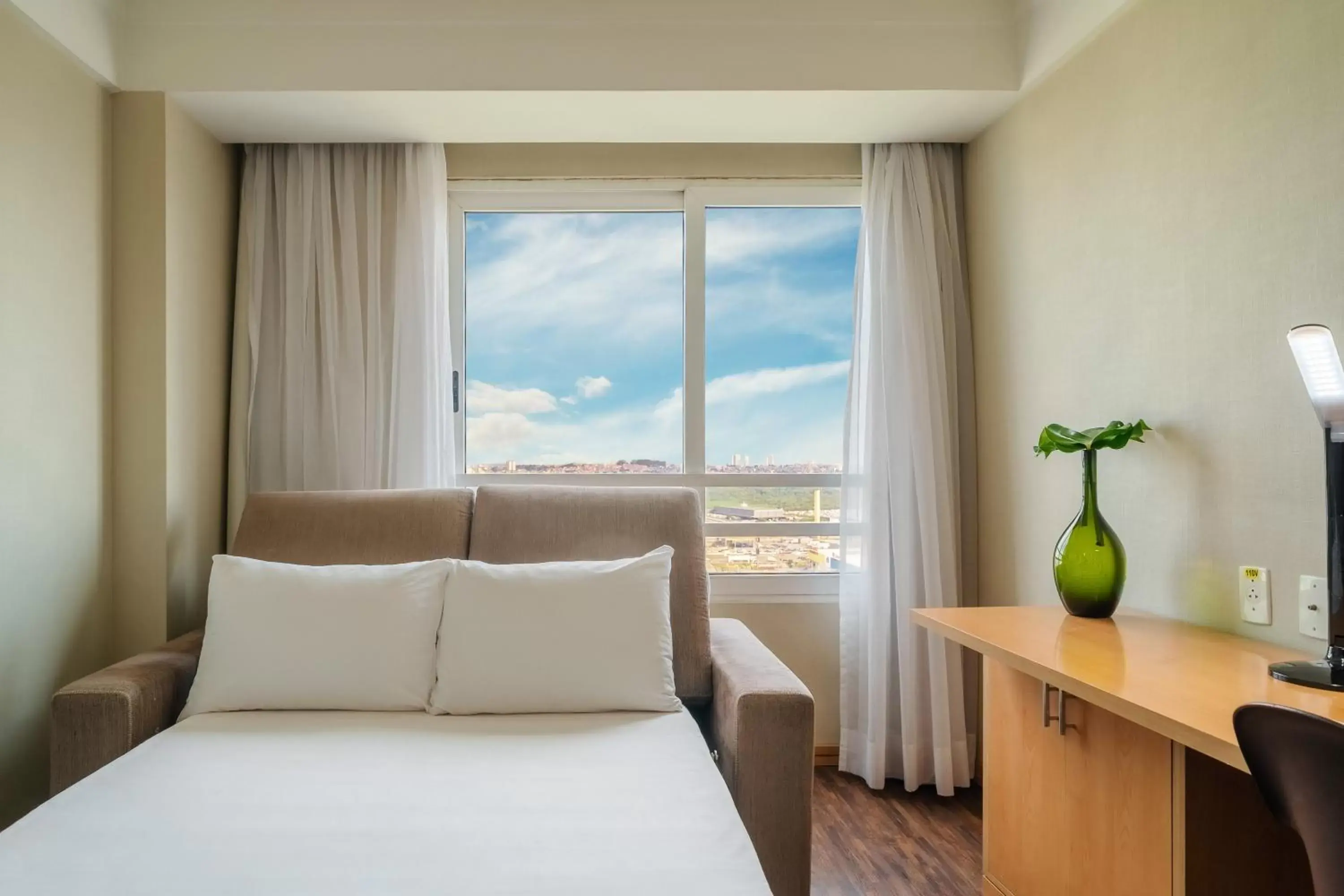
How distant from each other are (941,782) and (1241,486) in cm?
150

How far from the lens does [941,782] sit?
277 centimetres

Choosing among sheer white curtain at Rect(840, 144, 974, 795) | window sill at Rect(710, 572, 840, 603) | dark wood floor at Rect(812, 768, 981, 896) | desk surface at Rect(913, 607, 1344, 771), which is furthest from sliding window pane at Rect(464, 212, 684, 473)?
desk surface at Rect(913, 607, 1344, 771)

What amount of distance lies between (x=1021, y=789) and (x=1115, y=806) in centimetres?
32

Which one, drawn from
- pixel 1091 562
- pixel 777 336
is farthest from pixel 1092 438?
pixel 777 336

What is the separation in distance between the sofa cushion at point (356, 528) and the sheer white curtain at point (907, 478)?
139cm

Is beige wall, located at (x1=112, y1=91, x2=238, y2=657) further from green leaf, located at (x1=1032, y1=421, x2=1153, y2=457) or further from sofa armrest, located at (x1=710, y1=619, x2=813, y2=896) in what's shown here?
green leaf, located at (x1=1032, y1=421, x2=1153, y2=457)

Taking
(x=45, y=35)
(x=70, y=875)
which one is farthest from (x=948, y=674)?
(x=45, y=35)

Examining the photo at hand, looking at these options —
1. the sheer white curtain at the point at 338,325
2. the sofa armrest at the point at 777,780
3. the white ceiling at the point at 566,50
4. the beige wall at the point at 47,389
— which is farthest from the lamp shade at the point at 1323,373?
the beige wall at the point at 47,389

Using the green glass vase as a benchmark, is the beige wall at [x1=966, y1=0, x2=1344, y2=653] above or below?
above

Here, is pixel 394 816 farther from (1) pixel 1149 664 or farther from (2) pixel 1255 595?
(2) pixel 1255 595

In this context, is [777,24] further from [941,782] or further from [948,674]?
[941,782]

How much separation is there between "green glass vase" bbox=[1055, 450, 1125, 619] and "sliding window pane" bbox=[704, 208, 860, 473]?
120 cm

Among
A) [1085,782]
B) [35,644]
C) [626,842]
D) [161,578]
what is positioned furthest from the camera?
[161,578]

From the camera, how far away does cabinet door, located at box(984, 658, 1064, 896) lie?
1.68 meters
